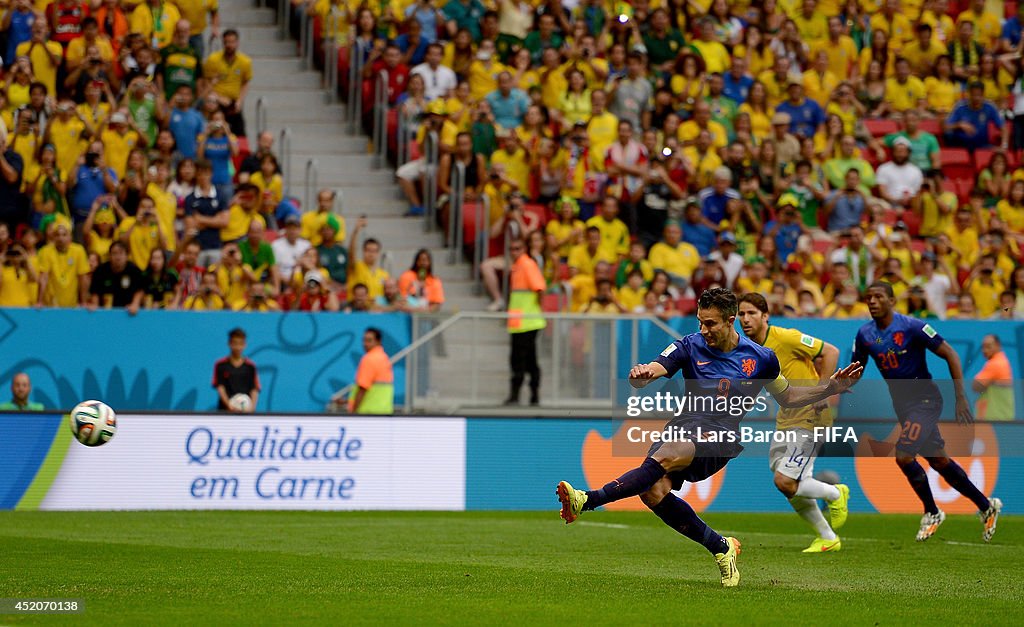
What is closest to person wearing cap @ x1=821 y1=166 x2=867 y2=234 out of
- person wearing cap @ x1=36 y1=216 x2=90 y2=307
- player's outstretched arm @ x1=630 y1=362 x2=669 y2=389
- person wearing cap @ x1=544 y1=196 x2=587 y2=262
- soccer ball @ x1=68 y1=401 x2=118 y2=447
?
person wearing cap @ x1=544 y1=196 x2=587 y2=262

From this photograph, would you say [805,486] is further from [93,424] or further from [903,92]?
[903,92]

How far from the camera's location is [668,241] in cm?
2208

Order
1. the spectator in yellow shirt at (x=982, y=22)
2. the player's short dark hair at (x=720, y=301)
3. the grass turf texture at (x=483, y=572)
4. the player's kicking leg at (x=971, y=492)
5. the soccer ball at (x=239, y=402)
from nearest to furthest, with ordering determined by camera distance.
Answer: the grass turf texture at (x=483, y=572) < the player's short dark hair at (x=720, y=301) < the player's kicking leg at (x=971, y=492) < the soccer ball at (x=239, y=402) < the spectator in yellow shirt at (x=982, y=22)

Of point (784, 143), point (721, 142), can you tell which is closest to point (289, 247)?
point (721, 142)

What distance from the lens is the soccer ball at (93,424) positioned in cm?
1288

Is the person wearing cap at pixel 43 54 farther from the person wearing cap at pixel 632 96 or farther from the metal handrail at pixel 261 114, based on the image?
the person wearing cap at pixel 632 96

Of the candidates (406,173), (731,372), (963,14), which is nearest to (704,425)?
(731,372)

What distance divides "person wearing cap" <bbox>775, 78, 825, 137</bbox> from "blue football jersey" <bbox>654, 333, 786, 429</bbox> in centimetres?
1553

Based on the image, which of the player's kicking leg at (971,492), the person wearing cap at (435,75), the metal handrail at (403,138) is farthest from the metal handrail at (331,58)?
the player's kicking leg at (971,492)

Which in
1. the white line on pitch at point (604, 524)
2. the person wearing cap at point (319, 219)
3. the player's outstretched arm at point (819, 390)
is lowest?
the white line on pitch at point (604, 524)

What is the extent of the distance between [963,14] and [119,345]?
17.3 m

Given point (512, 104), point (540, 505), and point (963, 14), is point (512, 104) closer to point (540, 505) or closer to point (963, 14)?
point (540, 505)

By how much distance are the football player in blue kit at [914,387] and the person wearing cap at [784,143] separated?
34.2 ft

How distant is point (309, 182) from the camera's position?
23047 millimetres
